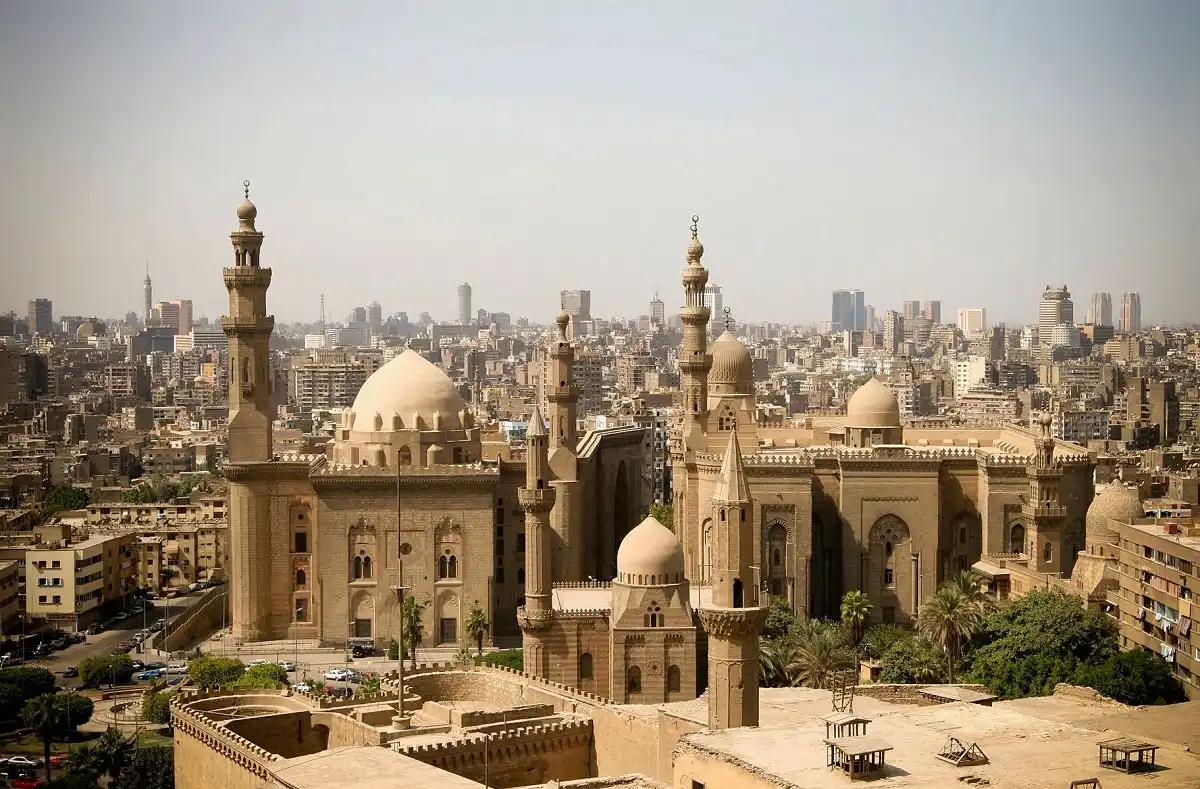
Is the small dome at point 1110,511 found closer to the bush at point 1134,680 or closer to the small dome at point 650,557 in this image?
the bush at point 1134,680

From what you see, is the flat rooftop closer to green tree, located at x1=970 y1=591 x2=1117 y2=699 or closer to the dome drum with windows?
green tree, located at x1=970 y1=591 x2=1117 y2=699

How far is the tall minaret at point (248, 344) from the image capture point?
39.4 meters

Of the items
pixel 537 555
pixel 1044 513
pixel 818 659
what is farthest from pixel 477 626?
pixel 1044 513

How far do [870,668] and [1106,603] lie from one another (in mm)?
4774

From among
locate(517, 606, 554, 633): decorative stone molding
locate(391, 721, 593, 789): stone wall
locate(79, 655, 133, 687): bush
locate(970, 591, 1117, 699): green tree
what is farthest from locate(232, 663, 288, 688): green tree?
locate(970, 591, 1117, 699): green tree

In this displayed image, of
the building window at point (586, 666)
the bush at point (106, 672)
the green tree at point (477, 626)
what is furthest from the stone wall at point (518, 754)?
the bush at point (106, 672)

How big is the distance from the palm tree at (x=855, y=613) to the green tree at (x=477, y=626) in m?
7.32

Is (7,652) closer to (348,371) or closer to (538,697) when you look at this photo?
(538,697)

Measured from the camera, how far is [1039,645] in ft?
102

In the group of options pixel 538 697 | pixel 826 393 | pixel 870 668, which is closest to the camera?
pixel 538 697

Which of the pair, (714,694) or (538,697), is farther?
(538,697)

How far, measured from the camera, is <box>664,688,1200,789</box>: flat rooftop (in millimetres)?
18625

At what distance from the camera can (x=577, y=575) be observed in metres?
38.3

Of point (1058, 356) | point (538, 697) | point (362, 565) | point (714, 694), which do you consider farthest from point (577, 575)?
point (1058, 356)
